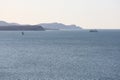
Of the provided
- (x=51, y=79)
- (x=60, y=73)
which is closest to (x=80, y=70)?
(x=60, y=73)

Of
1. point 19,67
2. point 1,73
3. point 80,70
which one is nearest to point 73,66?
point 80,70

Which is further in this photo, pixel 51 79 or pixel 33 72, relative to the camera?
pixel 33 72

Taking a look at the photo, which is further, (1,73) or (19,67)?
(19,67)

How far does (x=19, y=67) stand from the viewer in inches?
2975

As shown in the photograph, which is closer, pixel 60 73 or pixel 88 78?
pixel 88 78

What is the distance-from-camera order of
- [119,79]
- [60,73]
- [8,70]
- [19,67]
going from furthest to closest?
[19,67]
[8,70]
[60,73]
[119,79]

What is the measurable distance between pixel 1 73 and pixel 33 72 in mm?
5805

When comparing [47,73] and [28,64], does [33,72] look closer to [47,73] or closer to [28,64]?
[47,73]

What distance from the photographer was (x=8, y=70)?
7100 centimetres

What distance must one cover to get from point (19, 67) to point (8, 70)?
4849 millimetres

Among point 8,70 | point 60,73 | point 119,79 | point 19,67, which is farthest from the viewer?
point 19,67

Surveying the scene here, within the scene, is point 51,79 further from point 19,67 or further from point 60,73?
point 19,67

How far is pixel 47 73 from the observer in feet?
219

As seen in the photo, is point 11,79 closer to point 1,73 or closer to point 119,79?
point 1,73
